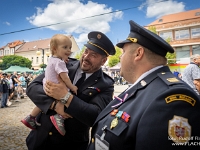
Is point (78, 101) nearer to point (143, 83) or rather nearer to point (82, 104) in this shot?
point (82, 104)

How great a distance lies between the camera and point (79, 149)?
193 centimetres

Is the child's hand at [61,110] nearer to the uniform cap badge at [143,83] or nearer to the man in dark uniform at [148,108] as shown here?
the man in dark uniform at [148,108]

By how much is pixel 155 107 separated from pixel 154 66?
0.48 metres

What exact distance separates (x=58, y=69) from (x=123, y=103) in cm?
96

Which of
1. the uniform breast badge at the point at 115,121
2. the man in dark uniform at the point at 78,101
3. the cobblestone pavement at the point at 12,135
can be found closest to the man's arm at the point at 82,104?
the man in dark uniform at the point at 78,101

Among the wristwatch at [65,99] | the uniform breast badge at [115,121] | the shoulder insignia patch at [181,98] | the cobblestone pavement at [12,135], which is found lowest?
the cobblestone pavement at [12,135]

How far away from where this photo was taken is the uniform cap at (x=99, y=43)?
204 centimetres

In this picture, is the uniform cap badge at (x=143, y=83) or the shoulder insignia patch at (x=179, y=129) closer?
the shoulder insignia patch at (x=179, y=129)

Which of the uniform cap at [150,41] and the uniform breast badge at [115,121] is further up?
the uniform cap at [150,41]

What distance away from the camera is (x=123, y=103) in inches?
52.7

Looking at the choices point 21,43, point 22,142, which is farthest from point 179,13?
point 21,43

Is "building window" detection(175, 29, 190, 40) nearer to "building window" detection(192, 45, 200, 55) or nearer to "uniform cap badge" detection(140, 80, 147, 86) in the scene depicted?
"building window" detection(192, 45, 200, 55)

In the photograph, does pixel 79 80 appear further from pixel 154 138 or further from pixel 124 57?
pixel 154 138

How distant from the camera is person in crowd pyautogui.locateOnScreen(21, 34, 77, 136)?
1758 millimetres
